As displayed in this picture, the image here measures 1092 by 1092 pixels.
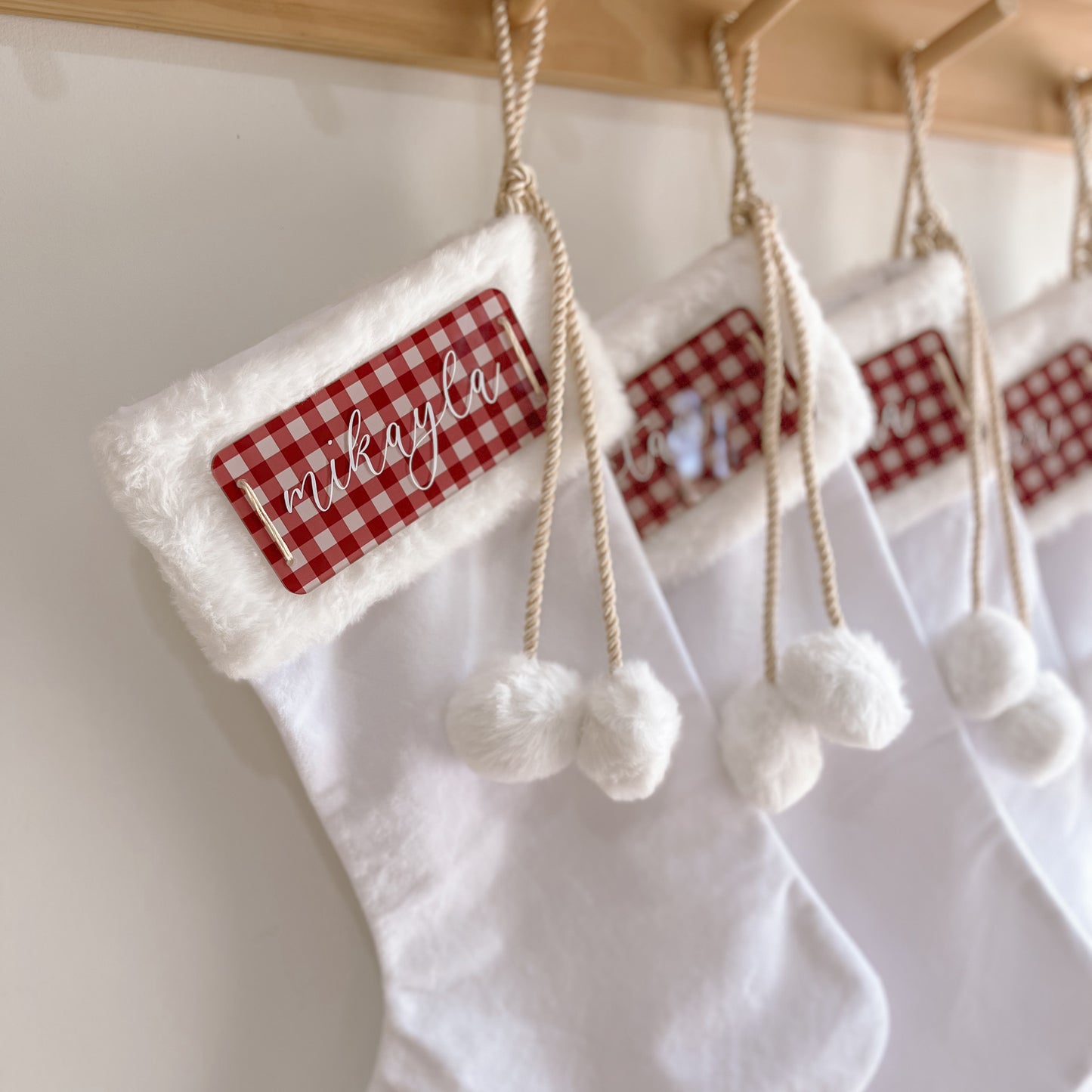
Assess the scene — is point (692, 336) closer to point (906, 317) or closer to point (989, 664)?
point (906, 317)

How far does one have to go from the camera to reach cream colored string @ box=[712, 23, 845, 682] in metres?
0.69

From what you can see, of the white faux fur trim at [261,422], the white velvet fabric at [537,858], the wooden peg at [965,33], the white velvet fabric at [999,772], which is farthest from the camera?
the white velvet fabric at [999,772]

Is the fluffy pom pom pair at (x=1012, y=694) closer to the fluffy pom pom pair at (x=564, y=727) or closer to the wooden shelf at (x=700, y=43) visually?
the fluffy pom pom pair at (x=564, y=727)

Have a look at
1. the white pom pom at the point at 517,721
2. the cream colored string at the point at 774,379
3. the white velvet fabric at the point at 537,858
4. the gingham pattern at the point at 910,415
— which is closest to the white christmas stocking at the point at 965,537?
the gingham pattern at the point at 910,415

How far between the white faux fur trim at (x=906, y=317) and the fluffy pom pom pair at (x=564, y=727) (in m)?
0.35

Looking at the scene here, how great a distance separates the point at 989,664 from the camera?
0.77 meters

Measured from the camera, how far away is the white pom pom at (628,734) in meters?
0.60

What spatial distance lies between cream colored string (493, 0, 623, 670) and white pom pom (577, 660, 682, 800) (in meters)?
0.03

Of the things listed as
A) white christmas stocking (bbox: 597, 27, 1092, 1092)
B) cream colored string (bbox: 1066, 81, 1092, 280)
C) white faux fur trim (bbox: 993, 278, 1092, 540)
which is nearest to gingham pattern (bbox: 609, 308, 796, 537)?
white christmas stocking (bbox: 597, 27, 1092, 1092)

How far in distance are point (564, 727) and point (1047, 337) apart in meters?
0.64

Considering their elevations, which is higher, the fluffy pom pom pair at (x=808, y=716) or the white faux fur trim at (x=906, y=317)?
the white faux fur trim at (x=906, y=317)

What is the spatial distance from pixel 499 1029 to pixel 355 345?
1.61ft

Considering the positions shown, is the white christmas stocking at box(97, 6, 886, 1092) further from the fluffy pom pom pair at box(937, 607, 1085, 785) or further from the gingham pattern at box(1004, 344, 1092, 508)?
the gingham pattern at box(1004, 344, 1092, 508)

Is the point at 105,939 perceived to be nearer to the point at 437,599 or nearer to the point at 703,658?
the point at 437,599
